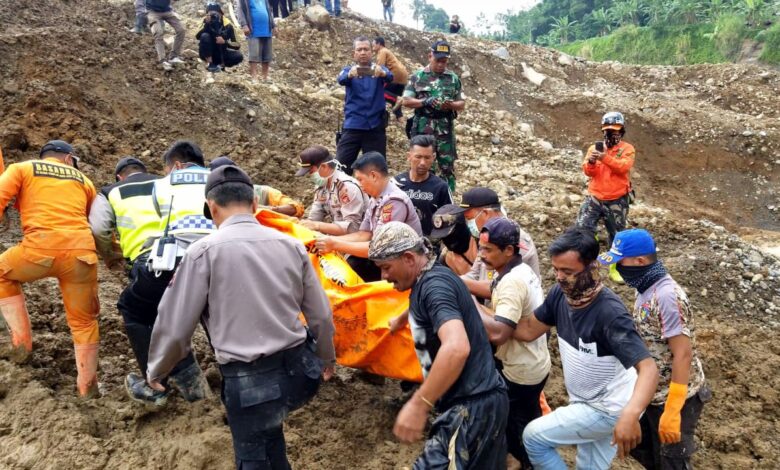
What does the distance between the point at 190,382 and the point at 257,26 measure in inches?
295

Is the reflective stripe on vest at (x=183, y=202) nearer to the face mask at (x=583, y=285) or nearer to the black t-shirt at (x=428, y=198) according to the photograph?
the black t-shirt at (x=428, y=198)

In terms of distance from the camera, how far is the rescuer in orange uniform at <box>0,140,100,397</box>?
3.68 m

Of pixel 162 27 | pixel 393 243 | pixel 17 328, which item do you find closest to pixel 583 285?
pixel 393 243

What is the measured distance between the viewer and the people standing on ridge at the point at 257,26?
9.59 m

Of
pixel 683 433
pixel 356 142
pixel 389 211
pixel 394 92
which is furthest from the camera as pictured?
pixel 394 92

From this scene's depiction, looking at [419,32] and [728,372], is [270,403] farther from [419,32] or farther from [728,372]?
[419,32]

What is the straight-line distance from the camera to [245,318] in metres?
2.64

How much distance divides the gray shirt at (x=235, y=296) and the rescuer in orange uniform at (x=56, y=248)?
140 centimetres

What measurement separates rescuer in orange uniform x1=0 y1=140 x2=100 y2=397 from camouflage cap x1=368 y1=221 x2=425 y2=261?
2252 mm

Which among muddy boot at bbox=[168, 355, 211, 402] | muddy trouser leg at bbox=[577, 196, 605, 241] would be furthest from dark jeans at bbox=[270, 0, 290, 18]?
muddy boot at bbox=[168, 355, 211, 402]

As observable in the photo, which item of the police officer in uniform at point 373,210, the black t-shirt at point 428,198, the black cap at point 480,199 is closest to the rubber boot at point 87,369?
the police officer in uniform at point 373,210

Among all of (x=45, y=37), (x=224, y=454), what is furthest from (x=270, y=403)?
(x=45, y=37)

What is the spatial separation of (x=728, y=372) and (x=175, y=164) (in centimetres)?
527

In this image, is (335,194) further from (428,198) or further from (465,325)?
(465,325)
